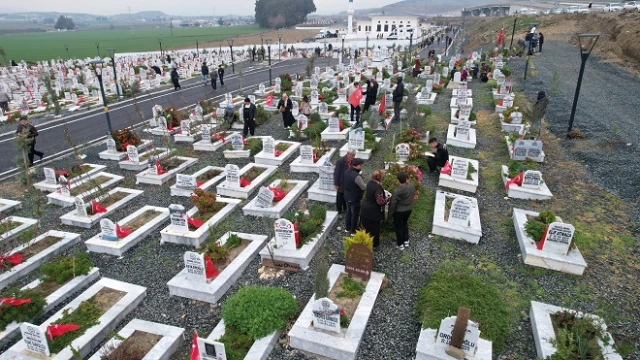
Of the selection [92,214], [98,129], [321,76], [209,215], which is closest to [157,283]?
[209,215]

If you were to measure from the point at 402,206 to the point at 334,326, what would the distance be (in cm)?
265

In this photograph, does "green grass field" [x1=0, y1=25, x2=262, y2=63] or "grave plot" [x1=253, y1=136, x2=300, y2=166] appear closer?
"grave plot" [x1=253, y1=136, x2=300, y2=166]

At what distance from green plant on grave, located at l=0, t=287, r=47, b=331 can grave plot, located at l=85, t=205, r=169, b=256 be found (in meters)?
1.68

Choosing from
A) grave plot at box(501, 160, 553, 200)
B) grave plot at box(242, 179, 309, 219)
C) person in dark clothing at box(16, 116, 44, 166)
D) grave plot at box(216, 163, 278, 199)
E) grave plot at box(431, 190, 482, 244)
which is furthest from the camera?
person in dark clothing at box(16, 116, 44, 166)

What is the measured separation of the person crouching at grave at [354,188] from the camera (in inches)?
295

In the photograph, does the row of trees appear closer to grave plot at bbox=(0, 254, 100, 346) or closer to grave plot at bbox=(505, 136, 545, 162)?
grave plot at bbox=(505, 136, 545, 162)

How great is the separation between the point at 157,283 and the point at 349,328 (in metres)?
3.59

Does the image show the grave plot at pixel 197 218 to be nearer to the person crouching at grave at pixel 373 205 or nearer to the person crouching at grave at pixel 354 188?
the person crouching at grave at pixel 354 188

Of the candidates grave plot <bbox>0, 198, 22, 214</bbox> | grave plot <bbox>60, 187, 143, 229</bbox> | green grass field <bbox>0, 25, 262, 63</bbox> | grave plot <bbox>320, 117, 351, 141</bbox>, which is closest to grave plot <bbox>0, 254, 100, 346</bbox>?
grave plot <bbox>60, 187, 143, 229</bbox>

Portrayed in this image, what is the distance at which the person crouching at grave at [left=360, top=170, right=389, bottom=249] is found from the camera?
7.07 m

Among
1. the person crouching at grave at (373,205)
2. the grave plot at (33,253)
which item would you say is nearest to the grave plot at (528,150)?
the person crouching at grave at (373,205)

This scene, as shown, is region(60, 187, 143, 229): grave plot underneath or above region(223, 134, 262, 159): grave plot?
underneath

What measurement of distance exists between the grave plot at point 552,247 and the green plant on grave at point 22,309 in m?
8.09

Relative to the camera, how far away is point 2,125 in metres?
18.3
